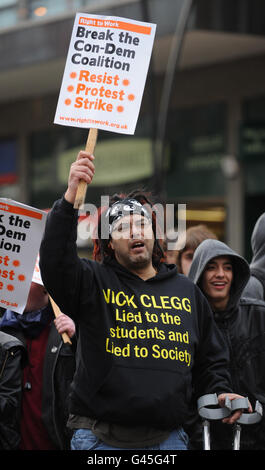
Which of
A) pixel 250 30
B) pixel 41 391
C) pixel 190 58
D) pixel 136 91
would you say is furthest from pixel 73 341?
pixel 190 58

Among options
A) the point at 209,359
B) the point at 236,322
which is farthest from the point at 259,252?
the point at 209,359

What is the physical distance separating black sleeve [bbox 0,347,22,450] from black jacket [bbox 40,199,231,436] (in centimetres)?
59

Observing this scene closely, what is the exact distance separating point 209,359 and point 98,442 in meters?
0.69

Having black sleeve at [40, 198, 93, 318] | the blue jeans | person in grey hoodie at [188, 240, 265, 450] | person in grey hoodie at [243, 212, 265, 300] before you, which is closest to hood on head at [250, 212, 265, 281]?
person in grey hoodie at [243, 212, 265, 300]

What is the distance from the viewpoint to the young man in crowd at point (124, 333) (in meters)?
3.82

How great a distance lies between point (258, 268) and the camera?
5.72 meters

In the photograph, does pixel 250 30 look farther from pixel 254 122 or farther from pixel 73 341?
pixel 73 341

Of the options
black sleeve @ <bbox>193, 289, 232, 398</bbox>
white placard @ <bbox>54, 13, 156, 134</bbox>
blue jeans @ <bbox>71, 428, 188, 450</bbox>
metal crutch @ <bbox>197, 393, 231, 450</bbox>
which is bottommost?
blue jeans @ <bbox>71, 428, 188, 450</bbox>

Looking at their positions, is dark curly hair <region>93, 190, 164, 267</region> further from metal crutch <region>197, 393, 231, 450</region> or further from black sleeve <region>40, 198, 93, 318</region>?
metal crutch <region>197, 393, 231, 450</region>

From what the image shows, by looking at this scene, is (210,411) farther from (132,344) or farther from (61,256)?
(61,256)

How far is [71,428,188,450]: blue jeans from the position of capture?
12.8 ft

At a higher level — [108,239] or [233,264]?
[233,264]
